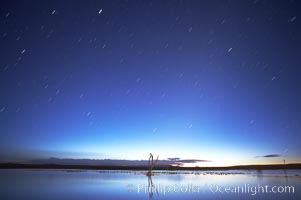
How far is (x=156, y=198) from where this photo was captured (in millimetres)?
26188

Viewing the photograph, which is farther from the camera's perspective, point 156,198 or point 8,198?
point 156,198

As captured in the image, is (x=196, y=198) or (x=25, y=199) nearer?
(x=25, y=199)

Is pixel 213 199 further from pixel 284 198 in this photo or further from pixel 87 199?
pixel 87 199

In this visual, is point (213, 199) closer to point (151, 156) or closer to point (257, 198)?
point (257, 198)

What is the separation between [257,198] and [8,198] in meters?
19.5

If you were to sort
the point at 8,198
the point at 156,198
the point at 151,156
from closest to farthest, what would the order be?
1. the point at 8,198
2. the point at 156,198
3. the point at 151,156

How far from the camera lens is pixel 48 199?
82.9ft

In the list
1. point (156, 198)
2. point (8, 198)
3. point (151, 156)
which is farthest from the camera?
point (151, 156)

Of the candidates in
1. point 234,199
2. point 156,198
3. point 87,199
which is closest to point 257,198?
point 234,199

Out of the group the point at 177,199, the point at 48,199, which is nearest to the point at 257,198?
the point at 177,199

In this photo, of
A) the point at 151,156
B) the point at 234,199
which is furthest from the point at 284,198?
the point at 151,156

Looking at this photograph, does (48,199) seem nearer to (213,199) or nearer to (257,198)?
(213,199)

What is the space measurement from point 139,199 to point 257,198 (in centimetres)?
947

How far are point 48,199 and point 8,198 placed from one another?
2.94 meters
